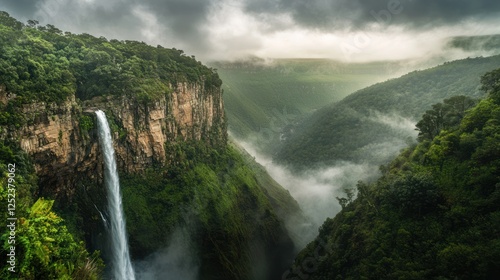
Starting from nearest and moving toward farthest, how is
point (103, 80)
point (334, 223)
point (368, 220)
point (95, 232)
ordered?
point (95, 232)
point (368, 220)
point (103, 80)
point (334, 223)

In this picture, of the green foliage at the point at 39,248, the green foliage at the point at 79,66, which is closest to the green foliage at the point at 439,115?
the green foliage at the point at 79,66

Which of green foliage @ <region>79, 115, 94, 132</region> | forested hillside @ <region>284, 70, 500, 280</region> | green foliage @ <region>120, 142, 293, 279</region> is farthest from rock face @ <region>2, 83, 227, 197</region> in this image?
forested hillside @ <region>284, 70, 500, 280</region>

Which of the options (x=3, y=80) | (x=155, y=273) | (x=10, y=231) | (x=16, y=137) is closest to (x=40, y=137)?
(x=16, y=137)

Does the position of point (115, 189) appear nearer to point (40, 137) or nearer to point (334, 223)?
point (40, 137)

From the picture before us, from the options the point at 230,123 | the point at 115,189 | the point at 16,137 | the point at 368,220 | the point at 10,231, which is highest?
the point at 230,123

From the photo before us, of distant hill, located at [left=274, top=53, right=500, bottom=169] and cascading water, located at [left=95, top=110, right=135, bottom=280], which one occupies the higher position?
distant hill, located at [left=274, top=53, right=500, bottom=169]

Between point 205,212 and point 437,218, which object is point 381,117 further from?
point 437,218

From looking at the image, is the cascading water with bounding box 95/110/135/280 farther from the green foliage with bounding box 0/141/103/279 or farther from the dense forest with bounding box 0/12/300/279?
the green foliage with bounding box 0/141/103/279
